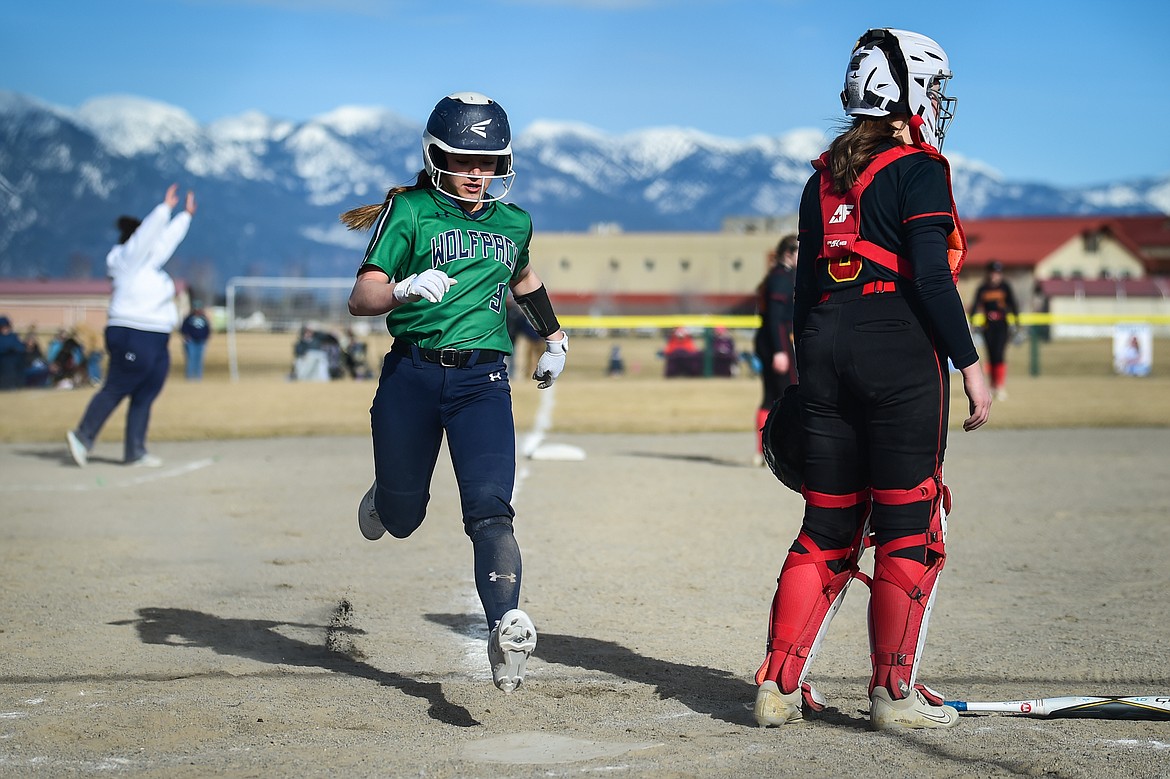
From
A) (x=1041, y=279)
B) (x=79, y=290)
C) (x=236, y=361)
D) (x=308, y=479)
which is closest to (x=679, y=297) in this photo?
(x=1041, y=279)

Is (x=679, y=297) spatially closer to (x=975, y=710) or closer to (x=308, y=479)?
(x=308, y=479)

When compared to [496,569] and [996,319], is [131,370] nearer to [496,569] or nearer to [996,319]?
[496,569]

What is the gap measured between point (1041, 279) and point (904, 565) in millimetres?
81793

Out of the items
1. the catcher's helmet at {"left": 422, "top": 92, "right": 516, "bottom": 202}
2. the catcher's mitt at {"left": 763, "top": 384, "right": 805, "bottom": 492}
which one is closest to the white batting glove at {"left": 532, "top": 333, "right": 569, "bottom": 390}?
the catcher's helmet at {"left": 422, "top": 92, "right": 516, "bottom": 202}

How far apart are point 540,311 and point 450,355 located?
2.06ft

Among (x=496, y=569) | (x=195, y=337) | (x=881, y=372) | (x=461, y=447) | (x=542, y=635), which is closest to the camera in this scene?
(x=881, y=372)

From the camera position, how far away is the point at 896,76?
13.6ft

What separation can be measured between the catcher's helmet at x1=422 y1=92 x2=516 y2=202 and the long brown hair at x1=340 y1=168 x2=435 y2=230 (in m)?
0.05

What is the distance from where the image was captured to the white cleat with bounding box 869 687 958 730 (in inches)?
161

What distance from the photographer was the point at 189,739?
13.1 ft

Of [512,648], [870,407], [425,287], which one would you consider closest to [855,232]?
[870,407]

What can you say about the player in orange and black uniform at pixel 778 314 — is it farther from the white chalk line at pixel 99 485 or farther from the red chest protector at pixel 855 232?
the red chest protector at pixel 855 232

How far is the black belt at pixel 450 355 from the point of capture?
4531 mm

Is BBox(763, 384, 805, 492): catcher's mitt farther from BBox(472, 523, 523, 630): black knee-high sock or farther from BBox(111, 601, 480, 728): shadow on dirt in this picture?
BBox(111, 601, 480, 728): shadow on dirt
